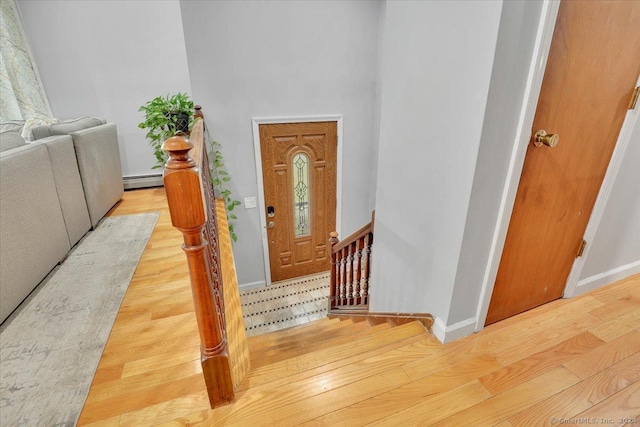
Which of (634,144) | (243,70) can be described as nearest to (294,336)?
(634,144)

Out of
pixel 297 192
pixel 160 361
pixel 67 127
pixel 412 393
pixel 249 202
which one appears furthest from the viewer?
pixel 297 192

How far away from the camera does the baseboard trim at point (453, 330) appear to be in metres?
Result: 1.42

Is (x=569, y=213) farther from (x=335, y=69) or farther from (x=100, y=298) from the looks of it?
(x=335, y=69)

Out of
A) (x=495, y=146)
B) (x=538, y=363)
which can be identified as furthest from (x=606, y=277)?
(x=495, y=146)

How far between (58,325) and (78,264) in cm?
61

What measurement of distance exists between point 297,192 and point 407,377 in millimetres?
2883

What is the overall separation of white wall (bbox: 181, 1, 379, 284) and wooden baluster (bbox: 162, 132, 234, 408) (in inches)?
104

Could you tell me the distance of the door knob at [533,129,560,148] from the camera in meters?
1.12

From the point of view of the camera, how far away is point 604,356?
130 centimetres

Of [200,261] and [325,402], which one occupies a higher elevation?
[200,261]

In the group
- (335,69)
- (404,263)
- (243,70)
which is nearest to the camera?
(404,263)

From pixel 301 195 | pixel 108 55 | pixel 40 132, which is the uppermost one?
pixel 108 55

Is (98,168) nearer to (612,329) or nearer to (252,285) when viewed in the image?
(252,285)

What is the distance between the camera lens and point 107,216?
2775 millimetres
